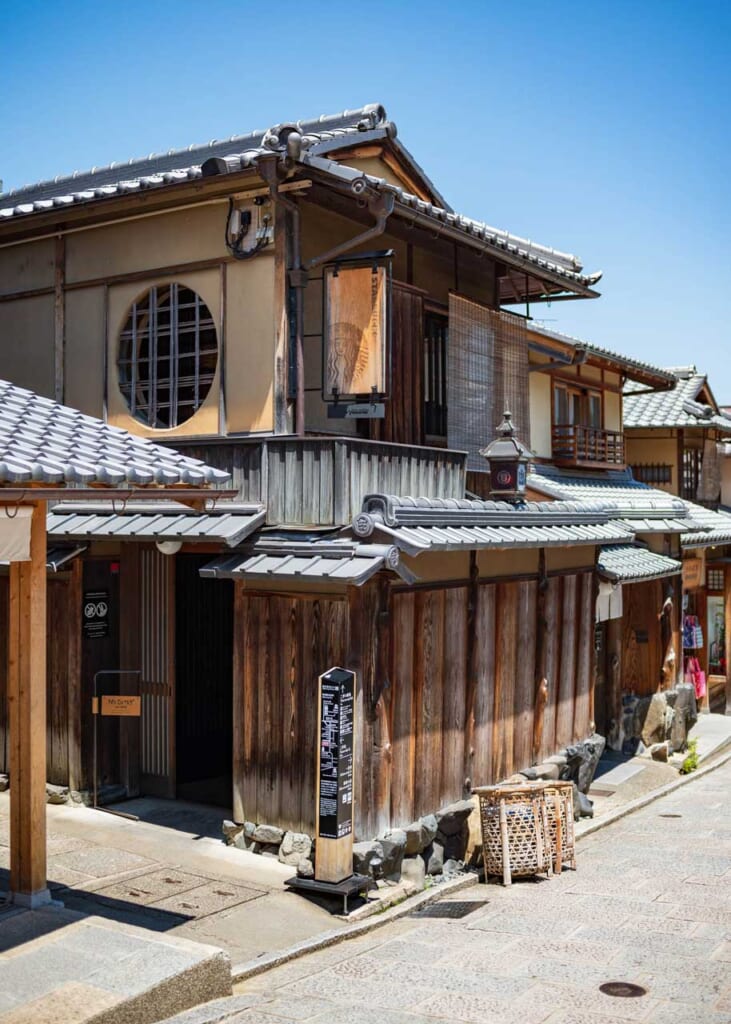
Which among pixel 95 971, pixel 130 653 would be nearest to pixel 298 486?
pixel 130 653

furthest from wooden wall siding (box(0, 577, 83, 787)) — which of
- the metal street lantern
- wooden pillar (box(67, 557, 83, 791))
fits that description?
the metal street lantern

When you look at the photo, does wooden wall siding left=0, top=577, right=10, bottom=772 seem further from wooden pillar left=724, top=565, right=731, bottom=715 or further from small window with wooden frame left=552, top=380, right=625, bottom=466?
wooden pillar left=724, top=565, right=731, bottom=715

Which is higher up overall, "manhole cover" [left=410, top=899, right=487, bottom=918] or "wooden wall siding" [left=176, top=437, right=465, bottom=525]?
"wooden wall siding" [left=176, top=437, right=465, bottom=525]

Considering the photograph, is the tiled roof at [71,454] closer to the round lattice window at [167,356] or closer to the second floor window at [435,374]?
the round lattice window at [167,356]

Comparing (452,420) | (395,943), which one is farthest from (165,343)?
(395,943)

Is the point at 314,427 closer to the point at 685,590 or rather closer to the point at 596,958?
the point at 596,958

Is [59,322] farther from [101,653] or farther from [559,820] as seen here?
[559,820]

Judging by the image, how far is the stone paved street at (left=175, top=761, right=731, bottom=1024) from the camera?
8398 mm

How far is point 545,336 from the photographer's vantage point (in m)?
20.2

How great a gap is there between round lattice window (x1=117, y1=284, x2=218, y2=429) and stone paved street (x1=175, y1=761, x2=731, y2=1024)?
6.84 m

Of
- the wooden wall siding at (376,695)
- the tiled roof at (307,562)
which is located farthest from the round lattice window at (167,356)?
the wooden wall siding at (376,695)

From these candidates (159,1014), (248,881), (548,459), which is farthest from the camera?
(548,459)

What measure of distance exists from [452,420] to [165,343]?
415cm

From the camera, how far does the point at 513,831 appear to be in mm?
12570
